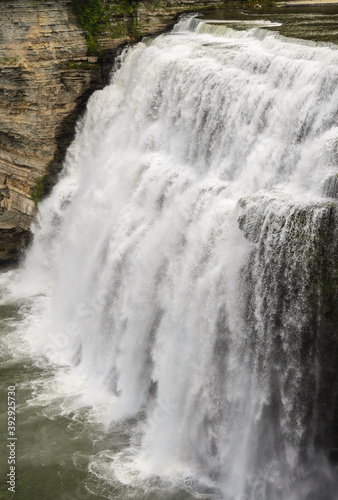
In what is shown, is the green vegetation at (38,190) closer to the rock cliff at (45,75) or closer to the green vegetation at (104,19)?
the rock cliff at (45,75)

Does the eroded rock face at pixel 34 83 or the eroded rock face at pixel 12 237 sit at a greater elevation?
the eroded rock face at pixel 34 83

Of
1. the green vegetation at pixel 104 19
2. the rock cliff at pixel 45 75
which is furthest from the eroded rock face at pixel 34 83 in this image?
the green vegetation at pixel 104 19

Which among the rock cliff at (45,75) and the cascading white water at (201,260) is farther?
the rock cliff at (45,75)

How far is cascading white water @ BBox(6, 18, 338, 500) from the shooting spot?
31.1 feet

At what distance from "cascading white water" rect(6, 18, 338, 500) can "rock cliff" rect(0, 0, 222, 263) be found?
1.48 metres

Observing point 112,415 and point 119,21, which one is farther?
point 119,21

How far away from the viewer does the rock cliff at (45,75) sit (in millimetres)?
16781

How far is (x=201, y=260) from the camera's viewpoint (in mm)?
11211

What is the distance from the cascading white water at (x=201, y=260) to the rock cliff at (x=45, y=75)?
4.85 ft

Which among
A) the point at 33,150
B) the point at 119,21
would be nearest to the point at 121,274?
the point at 33,150

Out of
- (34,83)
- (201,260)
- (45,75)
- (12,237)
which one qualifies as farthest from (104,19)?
(201,260)

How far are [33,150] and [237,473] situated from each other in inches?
461

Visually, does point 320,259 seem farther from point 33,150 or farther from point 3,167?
point 3,167

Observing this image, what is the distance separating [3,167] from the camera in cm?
1894
